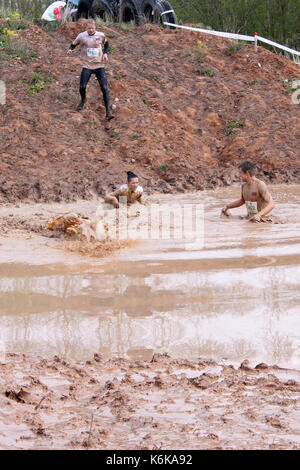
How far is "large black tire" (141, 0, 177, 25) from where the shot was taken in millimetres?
18938

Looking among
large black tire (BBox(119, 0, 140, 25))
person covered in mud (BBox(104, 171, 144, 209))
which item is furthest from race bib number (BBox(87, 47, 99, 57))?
large black tire (BBox(119, 0, 140, 25))

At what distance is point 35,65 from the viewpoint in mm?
15906

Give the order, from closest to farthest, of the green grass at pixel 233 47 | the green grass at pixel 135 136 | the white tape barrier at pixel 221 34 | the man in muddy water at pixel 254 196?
the man in muddy water at pixel 254 196 < the green grass at pixel 135 136 < the white tape barrier at pixel 221 34 < the green grass at pixel 233 47

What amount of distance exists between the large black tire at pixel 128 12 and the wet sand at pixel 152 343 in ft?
38.8

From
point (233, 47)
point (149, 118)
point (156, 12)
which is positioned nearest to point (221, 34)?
point (233, 47)

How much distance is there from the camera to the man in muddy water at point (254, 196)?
997 centimetres

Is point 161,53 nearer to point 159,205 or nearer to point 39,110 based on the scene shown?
point 39,110

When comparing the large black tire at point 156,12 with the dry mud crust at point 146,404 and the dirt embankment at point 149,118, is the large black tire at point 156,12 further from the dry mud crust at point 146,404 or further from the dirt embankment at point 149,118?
the dry mud crust at point 146,404

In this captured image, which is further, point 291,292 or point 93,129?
point 93,129

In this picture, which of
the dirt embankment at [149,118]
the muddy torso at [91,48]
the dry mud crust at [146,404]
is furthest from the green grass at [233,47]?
the dry mud crust at [146,404]

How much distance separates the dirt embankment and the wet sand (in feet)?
13.6

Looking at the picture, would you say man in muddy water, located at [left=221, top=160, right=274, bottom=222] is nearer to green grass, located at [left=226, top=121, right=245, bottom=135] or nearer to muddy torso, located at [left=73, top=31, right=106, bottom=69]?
muddy torso, located at [left=73, top=31, right=106, bottom=69]
